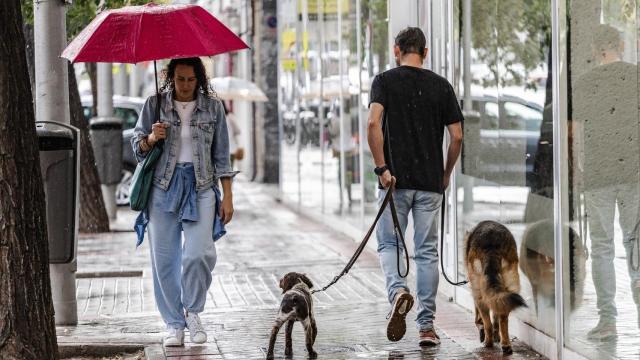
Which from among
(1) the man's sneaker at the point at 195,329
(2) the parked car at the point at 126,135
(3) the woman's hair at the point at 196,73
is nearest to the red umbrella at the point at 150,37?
(3) the woman's hair at the point at 196,73

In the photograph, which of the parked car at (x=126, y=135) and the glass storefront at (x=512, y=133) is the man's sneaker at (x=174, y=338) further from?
the parked car at (x=126, y=135)

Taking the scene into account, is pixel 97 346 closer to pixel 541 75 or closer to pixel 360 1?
pixel 541 75

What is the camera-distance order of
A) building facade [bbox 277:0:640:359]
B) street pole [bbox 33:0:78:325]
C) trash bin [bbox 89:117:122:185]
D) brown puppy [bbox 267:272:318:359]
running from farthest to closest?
1. trash bin [bbox 89:117:122:185]
2. street pole [bbox 33:0:78:325]
3. brown puppy [bbox 267:272:318:359]
4. building facade [bbox 277:0:640:359]

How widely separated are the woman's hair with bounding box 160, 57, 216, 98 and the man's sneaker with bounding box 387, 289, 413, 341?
5.49 feet

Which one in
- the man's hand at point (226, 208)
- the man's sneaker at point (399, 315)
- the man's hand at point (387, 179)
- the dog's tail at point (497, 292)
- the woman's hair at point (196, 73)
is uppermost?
the woman's hair at point (196, 73)

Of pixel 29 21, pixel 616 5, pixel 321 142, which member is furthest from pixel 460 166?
pixel 321 142

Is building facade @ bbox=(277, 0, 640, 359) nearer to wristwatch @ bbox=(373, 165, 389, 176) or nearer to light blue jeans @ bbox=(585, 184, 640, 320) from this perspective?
light blue jeans @ bbox=(585, 184, 640, 320)

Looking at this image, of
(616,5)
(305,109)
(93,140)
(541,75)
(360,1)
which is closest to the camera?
(616,5)

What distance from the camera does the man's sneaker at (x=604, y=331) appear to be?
6316 mm

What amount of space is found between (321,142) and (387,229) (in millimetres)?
9135

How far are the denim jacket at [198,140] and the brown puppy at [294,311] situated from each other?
0.81m

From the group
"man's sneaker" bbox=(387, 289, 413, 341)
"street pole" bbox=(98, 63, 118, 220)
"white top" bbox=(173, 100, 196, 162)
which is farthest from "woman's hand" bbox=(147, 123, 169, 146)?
"street pole" bbox=(98, 63, 118, 220)

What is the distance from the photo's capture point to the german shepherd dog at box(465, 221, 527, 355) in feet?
23.4

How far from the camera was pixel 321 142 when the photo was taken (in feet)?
55.1
